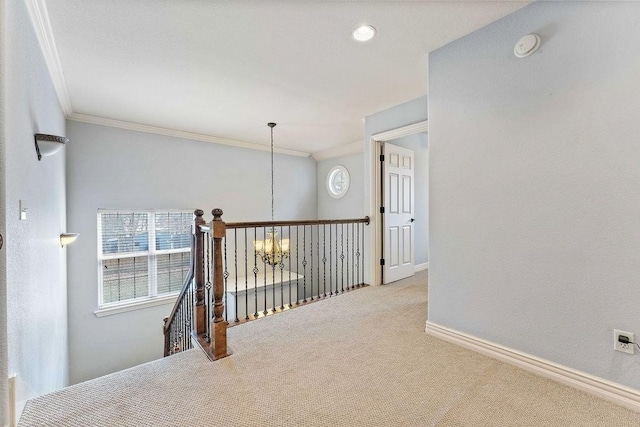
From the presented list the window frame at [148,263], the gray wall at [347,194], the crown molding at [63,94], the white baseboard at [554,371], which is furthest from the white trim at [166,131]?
the white baseboard at [554,371]

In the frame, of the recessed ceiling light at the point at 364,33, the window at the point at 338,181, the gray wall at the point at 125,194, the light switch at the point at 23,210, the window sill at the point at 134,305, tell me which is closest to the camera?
the light switch at the point at 23,210

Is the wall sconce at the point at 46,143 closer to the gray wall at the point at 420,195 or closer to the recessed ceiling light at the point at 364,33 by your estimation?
the recessed ceiling light at the point at 364,33

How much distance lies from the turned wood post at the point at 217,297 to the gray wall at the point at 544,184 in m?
1.73

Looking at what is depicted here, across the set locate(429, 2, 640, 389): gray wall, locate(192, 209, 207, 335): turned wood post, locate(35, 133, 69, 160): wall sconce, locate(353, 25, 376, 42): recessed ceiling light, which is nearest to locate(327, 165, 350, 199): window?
locate(429, 2, 640, 389): gray wall

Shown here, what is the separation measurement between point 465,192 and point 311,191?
14.3 feet

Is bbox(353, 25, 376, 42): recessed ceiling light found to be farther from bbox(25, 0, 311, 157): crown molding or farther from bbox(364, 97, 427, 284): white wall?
bbox(25, 0, 311, 157): crown molding

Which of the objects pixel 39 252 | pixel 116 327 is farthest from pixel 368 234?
pixel 116 327

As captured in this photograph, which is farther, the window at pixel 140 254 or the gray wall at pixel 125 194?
the window at pixel 140 254

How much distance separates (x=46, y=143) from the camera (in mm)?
1864

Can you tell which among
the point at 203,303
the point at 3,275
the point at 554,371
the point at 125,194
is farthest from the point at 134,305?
the point at 554,371

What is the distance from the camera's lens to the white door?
12.3ft

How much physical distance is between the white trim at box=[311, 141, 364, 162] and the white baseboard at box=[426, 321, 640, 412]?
3780mm

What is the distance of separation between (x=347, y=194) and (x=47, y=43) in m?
4.51

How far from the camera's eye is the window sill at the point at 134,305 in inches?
147
